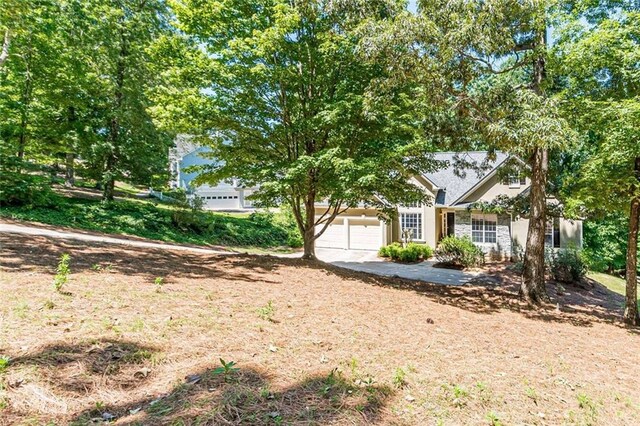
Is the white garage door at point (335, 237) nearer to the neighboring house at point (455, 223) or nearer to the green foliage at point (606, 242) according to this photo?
the neighboring house at point (455, 223)

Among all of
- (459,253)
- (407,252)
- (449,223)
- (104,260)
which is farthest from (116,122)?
(449,223)

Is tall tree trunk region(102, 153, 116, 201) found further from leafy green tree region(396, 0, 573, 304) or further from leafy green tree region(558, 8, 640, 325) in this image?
leafy green tree region(558, 8, 640, 325)

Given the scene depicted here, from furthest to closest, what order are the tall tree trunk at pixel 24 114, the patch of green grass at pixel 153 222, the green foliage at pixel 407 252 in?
the green foliage at pixel 407 252, the tall tree trunk at pixel 24 114, the patch of green grass at pixel 153 222

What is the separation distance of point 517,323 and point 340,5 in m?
8.28

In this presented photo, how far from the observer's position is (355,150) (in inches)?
376

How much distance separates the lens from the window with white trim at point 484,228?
59.8 ft

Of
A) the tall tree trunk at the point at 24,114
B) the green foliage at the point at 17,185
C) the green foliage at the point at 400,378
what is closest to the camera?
the green foliage at the point at 400,378

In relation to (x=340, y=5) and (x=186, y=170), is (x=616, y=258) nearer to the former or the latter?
(x=340, y=5)

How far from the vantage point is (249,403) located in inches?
108

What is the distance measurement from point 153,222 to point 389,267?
453 inches

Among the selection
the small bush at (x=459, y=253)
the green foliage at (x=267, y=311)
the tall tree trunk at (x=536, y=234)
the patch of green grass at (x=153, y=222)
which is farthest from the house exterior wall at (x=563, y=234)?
the green foliage at (x=267, y=311)

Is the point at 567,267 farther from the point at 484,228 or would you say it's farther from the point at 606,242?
the point at 606,242

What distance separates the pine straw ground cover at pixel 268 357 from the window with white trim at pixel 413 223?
1292 cm

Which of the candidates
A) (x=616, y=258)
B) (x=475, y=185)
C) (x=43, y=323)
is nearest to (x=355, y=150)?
(x=43, y=323)
